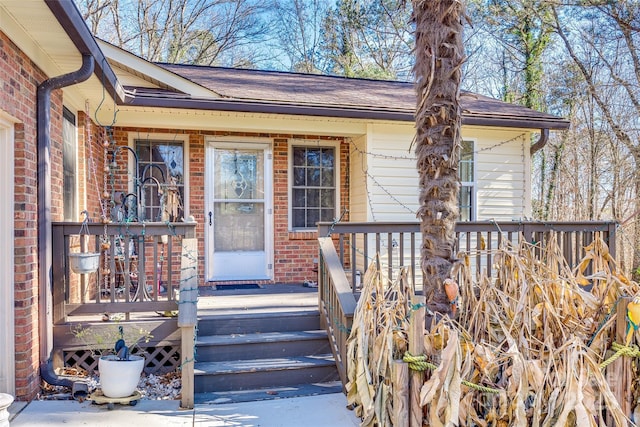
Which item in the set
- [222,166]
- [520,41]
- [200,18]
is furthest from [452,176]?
[200,18]

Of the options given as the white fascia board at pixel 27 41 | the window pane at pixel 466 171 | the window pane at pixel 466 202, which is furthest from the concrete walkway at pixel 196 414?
the window pane at pixel 466 171

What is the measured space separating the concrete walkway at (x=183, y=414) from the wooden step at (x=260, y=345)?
0.66 m

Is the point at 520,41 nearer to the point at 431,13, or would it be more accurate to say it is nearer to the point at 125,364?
the point at 431,13

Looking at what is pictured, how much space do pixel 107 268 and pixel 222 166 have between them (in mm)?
2186

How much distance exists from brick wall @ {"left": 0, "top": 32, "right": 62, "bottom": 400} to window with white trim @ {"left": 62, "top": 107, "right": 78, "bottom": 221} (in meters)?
1.07

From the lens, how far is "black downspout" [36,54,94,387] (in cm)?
411

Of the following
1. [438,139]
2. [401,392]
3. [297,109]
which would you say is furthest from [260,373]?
[297,109]

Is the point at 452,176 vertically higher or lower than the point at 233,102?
lower

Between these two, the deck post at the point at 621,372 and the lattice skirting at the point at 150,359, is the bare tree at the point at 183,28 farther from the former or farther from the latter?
the deck post at the point at 621,372

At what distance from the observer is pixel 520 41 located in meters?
15.3

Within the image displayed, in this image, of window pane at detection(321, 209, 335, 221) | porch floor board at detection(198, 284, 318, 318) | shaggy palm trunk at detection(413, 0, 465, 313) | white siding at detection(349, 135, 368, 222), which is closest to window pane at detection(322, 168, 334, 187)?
white siding at detection(349, 135, 368, 222)

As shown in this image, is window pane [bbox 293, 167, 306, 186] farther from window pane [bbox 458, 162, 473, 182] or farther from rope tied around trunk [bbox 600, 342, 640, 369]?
rope tied around trunk [bbox 600, 342, 640, 369]

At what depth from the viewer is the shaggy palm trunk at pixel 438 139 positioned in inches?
144

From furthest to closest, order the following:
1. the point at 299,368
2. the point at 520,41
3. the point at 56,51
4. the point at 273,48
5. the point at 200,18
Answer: the point at 273,48, the point at 200,18, the point at 520,41, the point at 299,368, the point at 56,51
